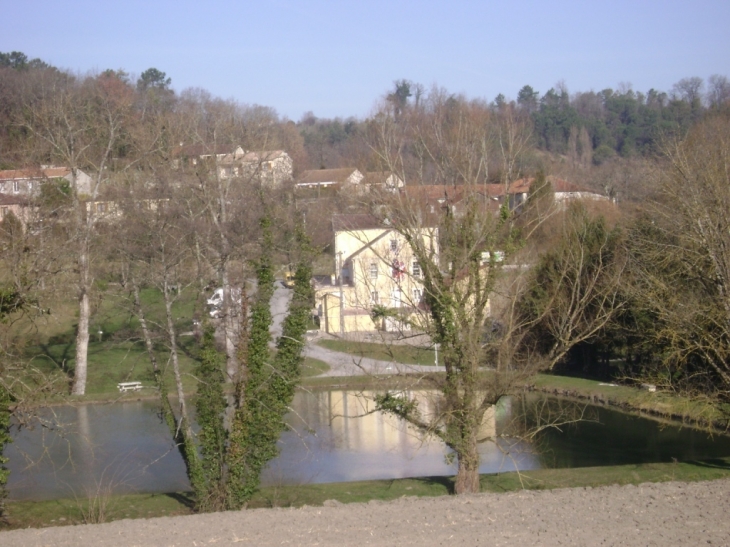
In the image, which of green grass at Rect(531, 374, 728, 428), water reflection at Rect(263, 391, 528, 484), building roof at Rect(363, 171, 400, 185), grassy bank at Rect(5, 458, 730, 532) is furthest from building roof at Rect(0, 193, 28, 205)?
green grass at Rect(531, 374, 728, 428)

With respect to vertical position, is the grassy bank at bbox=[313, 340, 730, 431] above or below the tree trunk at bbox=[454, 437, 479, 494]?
below

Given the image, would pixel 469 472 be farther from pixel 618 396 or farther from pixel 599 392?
pixel 599 392

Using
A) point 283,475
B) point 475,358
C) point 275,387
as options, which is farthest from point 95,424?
→ point 475,358

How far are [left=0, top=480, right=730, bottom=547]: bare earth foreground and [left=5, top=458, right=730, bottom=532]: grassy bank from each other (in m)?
2.19

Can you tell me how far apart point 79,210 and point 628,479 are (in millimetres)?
17655

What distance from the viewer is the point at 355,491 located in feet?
45.1

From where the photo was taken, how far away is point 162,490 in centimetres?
1505

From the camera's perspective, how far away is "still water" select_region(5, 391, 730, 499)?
15.4 meters

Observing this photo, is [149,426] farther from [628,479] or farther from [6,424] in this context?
[628,479]

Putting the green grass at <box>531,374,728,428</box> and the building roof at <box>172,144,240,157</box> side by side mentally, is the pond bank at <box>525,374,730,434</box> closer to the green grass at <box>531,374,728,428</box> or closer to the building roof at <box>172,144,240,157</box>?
the green grass at <box>531,374,728,428</box>

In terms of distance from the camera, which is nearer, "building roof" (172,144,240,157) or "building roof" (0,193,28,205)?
"building roof" (0,193,28,205)

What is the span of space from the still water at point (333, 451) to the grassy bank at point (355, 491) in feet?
2.01

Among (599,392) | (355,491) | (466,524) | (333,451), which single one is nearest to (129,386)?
(333,451)

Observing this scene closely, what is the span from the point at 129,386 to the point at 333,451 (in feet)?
34.2
